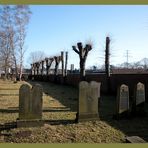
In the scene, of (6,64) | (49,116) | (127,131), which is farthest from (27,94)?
(6,64)

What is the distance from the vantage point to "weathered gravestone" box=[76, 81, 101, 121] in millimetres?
10805

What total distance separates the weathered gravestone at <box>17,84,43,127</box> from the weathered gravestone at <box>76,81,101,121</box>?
58.7 inches

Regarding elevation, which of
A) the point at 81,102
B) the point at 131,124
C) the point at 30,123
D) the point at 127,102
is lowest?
the point at 131,124

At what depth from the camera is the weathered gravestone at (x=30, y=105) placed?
994cm

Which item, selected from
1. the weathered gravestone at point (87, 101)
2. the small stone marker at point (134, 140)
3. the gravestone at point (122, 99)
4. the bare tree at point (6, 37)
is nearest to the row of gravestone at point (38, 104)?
the weathered gravestone at point (87, 101)

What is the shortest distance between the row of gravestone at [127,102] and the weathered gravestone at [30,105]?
3.26 metres

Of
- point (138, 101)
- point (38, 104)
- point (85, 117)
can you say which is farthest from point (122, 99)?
point (38, 104)

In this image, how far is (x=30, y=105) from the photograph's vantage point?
33.3ft

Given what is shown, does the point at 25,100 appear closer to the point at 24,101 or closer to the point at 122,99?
the point at 24,101

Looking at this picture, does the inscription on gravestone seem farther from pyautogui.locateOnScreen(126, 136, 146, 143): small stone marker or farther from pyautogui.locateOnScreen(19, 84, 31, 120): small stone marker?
pyautogui.locateOnScreen(126, 136, 146, 143): small stone marker

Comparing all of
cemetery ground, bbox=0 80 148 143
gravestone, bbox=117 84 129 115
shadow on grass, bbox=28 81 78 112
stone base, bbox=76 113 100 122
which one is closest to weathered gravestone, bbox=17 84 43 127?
cemetery ground, bbox=0 80 148 143

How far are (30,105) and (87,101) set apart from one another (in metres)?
2.03

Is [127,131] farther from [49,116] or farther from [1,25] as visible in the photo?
[1,25]

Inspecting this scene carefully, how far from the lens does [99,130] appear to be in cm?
956
